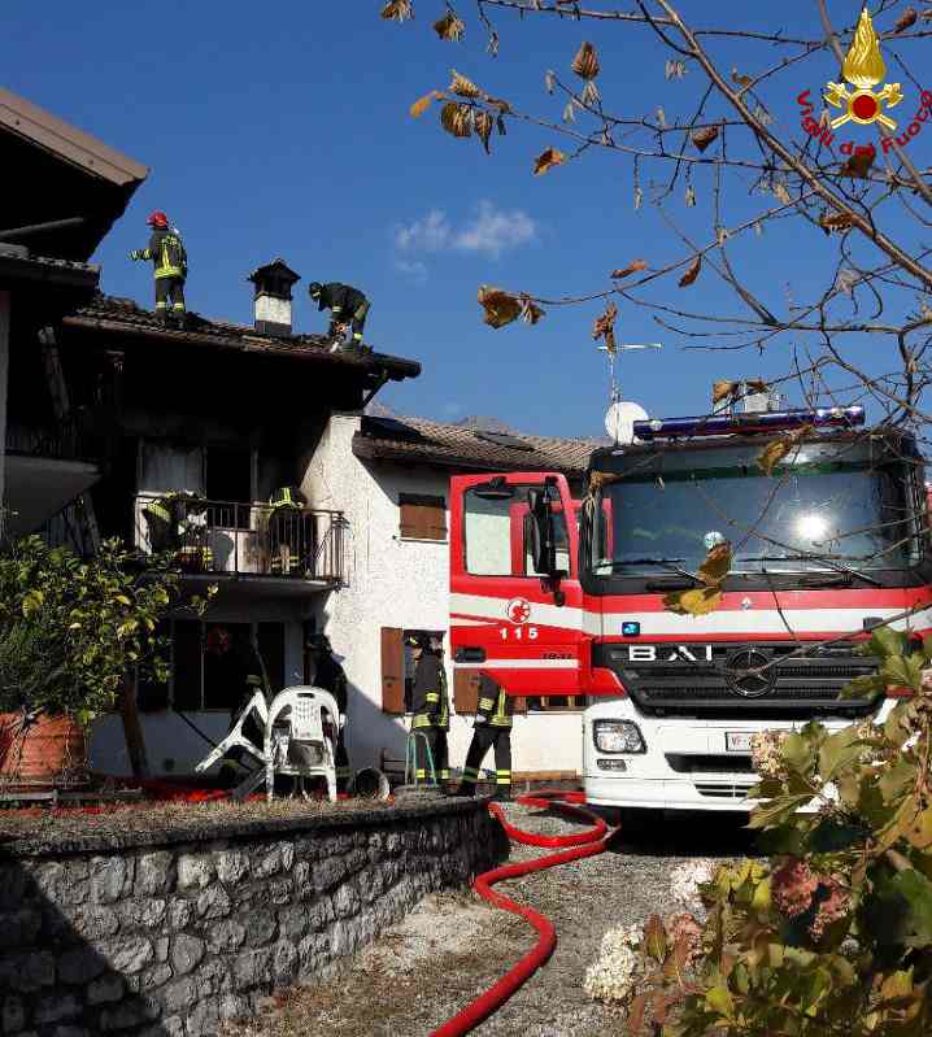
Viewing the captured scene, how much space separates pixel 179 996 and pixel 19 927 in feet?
3.00

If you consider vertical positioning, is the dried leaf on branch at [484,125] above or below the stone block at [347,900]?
above

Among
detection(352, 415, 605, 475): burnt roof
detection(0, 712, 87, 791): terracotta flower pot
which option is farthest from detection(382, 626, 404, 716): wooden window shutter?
detection(0, 712, 87, 791): terracotta flower pot

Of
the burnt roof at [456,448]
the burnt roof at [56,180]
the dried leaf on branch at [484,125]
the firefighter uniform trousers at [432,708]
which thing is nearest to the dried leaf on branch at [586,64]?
the dried leaf on branch at [484,125]

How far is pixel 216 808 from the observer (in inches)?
323

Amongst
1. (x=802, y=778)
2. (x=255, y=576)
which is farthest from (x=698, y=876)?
(x=255, y=576)

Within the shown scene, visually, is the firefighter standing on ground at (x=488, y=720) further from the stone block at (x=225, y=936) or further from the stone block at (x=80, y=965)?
the stone block at (x=80, y=965)

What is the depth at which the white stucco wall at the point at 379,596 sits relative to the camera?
20.5 meters

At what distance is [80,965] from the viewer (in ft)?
19.8

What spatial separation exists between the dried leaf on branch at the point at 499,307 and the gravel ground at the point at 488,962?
3.48m

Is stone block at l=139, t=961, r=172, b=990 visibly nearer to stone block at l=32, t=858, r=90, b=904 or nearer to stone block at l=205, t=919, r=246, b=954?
stone block at l=205, t=919, r=246, b=954

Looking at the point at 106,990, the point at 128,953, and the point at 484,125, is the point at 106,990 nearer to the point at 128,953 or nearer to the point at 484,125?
the point at 128,953

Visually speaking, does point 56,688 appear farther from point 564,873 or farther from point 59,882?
point 564,873

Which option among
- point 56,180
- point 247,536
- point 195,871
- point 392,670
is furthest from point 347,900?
point 247,536

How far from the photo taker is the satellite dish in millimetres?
10078
